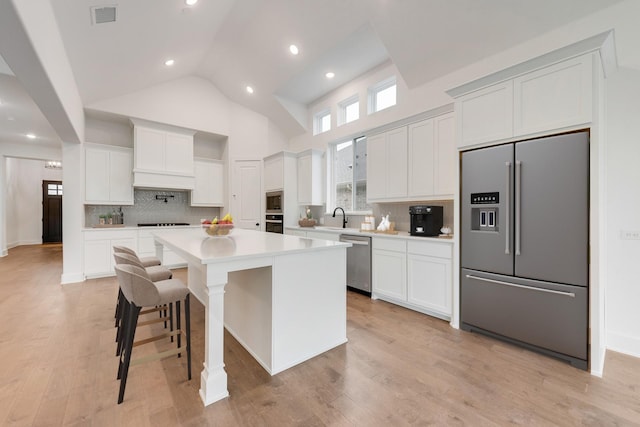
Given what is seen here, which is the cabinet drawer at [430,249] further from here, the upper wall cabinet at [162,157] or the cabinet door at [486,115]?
the upper wall cabinet at [162,157]

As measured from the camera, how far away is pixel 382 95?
173 inches

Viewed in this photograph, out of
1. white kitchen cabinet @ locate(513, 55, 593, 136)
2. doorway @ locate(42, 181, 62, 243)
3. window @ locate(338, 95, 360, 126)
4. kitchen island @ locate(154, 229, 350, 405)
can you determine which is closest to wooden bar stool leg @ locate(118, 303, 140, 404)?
kitchen island @ locate(154, 229, 350, 405)

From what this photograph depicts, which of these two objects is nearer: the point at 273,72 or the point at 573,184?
the point at 573,184

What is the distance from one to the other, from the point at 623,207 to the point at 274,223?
192 inches

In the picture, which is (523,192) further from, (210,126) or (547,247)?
(210,126)

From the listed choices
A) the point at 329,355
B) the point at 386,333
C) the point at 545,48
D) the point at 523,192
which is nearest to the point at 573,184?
the point at 523,192

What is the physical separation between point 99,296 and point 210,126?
3.89m

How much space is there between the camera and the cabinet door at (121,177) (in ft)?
16.9

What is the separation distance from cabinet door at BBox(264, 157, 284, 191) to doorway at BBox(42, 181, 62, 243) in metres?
8.68

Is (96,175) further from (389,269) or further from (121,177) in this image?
(389,269)

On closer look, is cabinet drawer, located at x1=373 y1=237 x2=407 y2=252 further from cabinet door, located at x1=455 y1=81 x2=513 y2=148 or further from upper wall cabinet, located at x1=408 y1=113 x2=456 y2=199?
cabinet door, located at x1=455 y1=81 x2=513 y2=148

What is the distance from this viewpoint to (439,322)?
9.53ft

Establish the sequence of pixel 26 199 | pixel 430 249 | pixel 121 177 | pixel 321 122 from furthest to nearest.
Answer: pixel 26 199, pixel 321 122, pixel 121 177, pixel 430 249

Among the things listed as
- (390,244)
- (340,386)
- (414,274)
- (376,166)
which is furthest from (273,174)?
(340,386)
